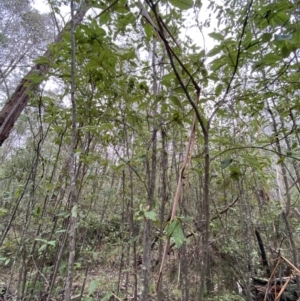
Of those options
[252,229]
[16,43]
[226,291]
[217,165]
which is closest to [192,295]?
[226,291]

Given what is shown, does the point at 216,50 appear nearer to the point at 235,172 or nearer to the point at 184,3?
the point at 184,3

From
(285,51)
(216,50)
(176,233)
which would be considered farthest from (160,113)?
(176,233)

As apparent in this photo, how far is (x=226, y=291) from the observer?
3.07 metres

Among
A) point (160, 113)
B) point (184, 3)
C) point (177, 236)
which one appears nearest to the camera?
point (177, 236)

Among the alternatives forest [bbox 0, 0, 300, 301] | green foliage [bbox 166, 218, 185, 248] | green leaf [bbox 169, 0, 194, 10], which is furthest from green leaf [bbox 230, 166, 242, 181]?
green leaf [bbox 169, 0, 194, 10]

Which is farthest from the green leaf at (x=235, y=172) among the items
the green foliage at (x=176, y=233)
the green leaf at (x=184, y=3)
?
the green leaf at (x=184, y=3)

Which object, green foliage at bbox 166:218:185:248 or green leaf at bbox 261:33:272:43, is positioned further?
green leaf at bbox 261:33:272:43

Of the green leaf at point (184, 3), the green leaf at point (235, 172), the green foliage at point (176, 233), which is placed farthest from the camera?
the green leaf at point (235, 172)

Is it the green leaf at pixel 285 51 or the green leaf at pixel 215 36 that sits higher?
the green leaf at pixel 215 36

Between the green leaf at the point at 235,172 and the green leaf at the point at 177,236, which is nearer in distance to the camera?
the green leaf at the point at 177,236

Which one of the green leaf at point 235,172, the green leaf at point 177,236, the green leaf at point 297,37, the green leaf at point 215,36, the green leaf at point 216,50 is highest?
the green leaf at point 215,36

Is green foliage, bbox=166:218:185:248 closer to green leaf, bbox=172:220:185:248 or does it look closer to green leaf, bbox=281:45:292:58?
green leaf, bbox=172:220:185:248

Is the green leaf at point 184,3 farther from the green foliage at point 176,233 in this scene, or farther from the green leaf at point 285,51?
the green foliage at point 176,233

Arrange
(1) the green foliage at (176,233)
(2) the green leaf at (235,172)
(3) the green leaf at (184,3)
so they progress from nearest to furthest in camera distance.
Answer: (1) the green foliage at (176,233) → (3) the green leaf at (184,3) → (2) the green leaf at (235,172)
